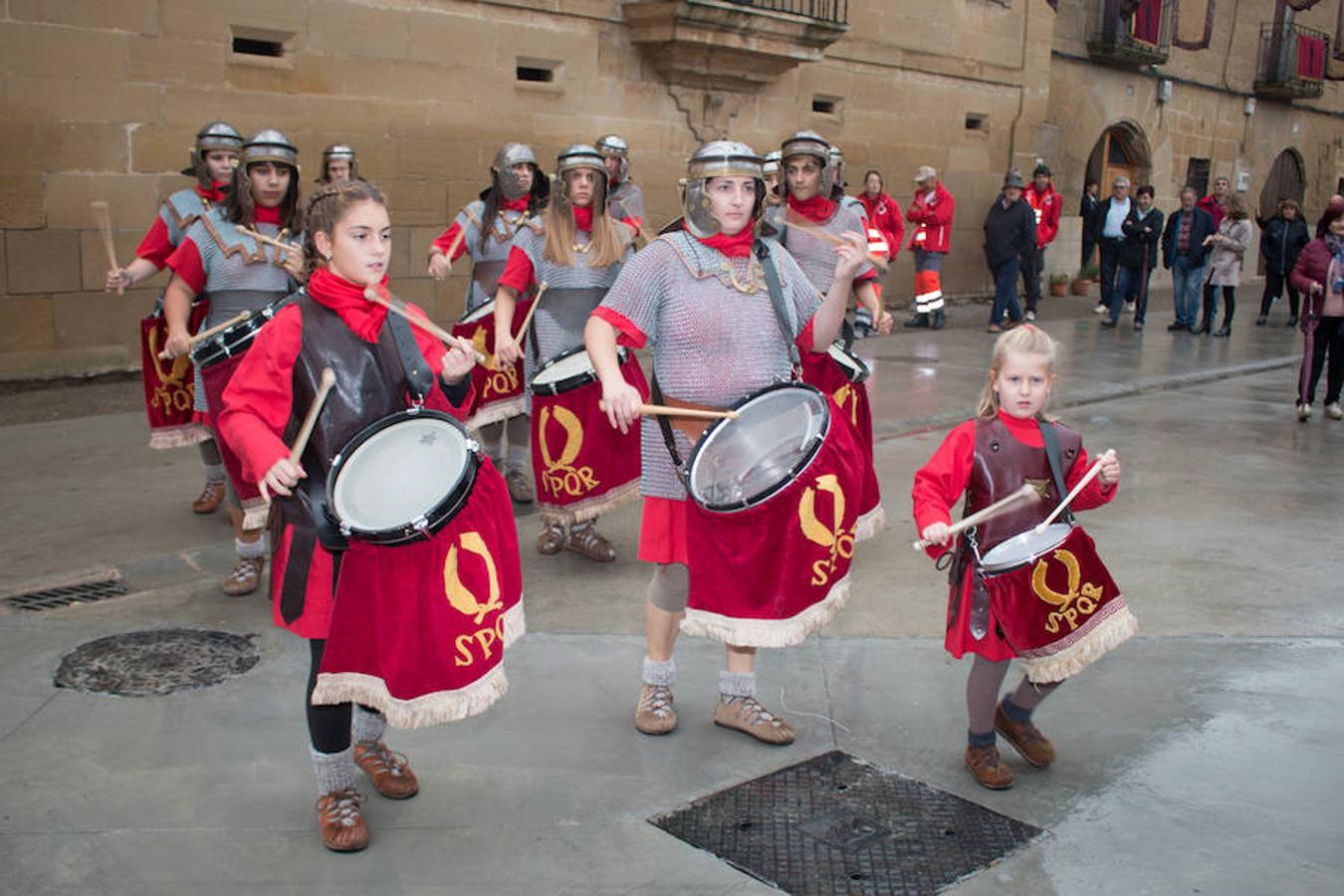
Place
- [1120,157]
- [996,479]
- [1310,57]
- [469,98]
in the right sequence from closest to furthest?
[996,479], [469,98], [1120,157], [1310,57]

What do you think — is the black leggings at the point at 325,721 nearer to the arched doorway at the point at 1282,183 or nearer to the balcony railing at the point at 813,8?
the balcony railing at the point at 813,8

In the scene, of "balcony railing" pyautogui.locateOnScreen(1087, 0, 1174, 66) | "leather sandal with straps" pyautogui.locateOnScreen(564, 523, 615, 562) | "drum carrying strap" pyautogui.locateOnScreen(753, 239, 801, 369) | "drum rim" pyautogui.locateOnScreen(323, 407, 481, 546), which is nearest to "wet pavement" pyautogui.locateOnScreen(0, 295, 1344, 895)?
"leather sandal with straps" pyautogui.locateOnScreen(564, 523, 615, 562)

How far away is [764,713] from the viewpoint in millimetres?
4312

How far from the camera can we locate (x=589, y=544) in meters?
6.33

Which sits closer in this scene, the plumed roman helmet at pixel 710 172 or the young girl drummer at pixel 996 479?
the young girl drummer at pixel 996 479

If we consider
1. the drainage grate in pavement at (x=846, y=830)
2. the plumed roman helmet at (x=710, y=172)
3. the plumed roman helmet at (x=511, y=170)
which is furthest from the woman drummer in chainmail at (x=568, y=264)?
the drainage grate in pavement at (x=846, y=830)

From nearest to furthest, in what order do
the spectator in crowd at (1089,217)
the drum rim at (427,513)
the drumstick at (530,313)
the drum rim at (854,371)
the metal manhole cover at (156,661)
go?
the drum rim at (427,513), the metal manhole cover at (156,661), the drum rim at (854,371), the drumstick at (530,313), the spectator in crowd at (1089,217)

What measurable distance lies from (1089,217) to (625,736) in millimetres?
16612

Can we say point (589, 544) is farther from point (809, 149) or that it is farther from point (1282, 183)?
point (1282, 183)

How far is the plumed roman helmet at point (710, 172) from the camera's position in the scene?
13.6 feet

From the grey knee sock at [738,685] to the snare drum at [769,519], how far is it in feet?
0.99

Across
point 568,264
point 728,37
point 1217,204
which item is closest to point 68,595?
point 568,264

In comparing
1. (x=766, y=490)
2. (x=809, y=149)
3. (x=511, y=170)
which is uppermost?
(x=809, y=149)

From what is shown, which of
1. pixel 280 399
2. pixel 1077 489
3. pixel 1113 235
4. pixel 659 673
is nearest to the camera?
pixel 280 399
